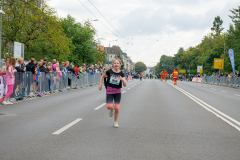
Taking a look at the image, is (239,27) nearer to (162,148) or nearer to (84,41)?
(84,41)

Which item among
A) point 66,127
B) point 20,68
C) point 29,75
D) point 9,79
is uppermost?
point 20,68

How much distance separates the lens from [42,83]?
15.6 metres

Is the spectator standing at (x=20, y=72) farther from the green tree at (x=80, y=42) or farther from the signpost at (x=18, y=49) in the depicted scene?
the green tree at (x=80, y=42)

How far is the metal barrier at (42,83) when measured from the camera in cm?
1311

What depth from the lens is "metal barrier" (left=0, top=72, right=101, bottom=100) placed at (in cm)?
1311

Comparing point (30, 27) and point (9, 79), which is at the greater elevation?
point (30, 27)

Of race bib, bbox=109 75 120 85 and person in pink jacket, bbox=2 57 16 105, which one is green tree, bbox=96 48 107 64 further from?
race bib, bbox=109 75 120 85

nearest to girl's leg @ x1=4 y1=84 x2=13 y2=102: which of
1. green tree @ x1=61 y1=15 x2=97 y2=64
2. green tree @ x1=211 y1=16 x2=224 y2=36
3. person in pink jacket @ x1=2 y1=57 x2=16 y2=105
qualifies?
person in pink jacket @ x1=2 y1=57 x2=16 y2=105

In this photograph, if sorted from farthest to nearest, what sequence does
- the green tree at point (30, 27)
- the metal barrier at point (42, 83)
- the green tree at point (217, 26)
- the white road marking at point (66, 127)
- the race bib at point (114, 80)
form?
the green tree at point (217, 26)
the green tree at point (30, 27)
the metal barrier at point (42, 83)
the race bib at point (114, 80)
the white road marking at point (66, 127)

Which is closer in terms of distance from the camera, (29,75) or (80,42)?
(29,75)

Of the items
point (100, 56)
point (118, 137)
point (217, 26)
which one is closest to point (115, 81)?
point (118, 137)

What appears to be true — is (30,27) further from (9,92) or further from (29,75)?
(9,92)

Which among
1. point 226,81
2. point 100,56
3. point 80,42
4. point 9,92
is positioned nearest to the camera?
point 9,92

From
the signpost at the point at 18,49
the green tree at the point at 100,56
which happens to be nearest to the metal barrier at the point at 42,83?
the signpost at the point at 18,49
